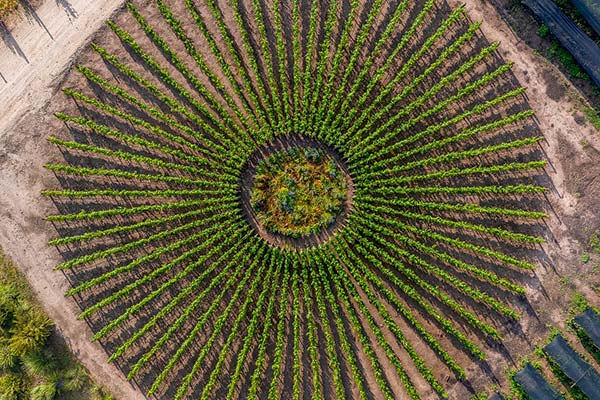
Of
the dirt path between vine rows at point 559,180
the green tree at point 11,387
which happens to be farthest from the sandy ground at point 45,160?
the green tree at point 11,387

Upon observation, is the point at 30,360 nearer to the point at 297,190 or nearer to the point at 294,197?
the point at 294,197

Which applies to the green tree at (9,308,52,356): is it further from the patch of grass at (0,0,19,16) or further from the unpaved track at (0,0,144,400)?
the patch of grass at (0,0,19,16)

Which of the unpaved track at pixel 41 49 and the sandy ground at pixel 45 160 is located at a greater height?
the unpaved track at pixel 41 49

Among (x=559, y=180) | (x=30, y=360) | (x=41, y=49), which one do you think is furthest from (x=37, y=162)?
(x=559, y=180)

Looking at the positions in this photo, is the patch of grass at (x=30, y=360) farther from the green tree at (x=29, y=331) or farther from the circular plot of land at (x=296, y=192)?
the circular plot of land at (x=296, y=192)

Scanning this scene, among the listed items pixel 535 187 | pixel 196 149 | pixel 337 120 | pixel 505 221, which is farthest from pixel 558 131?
pixel 196 149

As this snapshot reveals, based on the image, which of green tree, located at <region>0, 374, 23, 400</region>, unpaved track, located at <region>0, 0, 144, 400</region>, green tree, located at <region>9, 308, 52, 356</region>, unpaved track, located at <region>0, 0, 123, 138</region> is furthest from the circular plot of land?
green tree, located at <region>0, 374, 23, 400</region>
